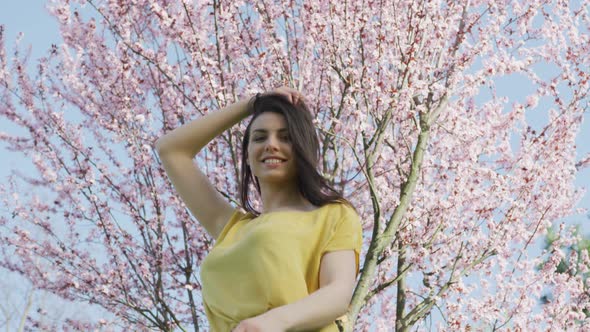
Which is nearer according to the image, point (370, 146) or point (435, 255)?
point (370, 146)

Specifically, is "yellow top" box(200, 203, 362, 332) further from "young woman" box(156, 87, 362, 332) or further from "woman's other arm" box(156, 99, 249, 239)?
"woman's other arm" box(156, 99, 249, 239)

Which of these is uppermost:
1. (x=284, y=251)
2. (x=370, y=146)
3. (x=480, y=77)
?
(x=480, y=77)

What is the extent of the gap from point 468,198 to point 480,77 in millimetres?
891

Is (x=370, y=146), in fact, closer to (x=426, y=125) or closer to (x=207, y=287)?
(x=426, y=125)

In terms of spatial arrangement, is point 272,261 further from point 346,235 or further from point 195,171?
point 195,171

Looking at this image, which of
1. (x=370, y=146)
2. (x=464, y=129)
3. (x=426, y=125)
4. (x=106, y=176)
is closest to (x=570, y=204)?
(x=464, y=129)

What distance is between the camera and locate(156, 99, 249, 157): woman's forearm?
205 cm

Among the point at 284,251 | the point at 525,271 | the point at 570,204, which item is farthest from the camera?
the point at 570,204

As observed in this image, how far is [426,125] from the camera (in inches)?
229

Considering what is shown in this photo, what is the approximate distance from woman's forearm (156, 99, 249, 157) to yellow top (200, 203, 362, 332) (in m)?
0.30

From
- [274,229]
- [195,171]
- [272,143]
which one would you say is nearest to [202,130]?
[195,171]

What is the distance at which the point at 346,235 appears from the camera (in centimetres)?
180

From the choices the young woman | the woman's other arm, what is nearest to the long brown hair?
the young woman

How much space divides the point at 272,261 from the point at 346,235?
18 centimetres
